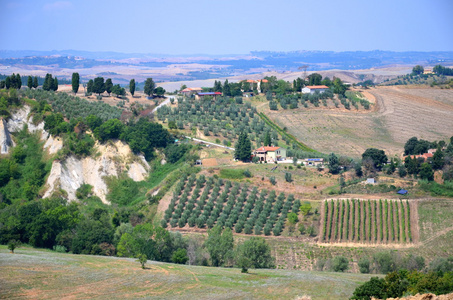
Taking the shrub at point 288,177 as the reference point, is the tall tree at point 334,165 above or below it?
above

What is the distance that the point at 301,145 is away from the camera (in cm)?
9406

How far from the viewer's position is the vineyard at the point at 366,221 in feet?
207

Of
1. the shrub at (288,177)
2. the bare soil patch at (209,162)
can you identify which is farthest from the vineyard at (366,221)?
the bare soil patch at (209,162)

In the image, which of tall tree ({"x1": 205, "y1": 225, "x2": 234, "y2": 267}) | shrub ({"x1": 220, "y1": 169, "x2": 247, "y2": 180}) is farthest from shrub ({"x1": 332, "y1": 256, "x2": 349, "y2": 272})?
shrub ({"x1": 220, "y1": 169, "x2": 247, "y2": 180})

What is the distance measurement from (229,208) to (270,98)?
5125 centimetres

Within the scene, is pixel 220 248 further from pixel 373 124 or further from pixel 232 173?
pixel 373 124

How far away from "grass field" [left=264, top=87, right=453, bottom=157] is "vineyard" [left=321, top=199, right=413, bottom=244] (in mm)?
22840

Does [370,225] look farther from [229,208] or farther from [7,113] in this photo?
[7,113]

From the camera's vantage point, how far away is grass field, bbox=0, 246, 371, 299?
114ft

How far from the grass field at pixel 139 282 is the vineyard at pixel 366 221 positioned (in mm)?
19422

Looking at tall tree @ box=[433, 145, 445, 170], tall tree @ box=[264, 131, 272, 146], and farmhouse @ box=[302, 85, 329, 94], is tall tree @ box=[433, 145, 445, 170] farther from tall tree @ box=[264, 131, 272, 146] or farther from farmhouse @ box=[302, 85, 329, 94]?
farmhouse @ box=[302, 85, 329, 94]

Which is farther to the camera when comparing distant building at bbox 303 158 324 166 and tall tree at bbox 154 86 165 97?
tall tree at bbox 154 86 165 97

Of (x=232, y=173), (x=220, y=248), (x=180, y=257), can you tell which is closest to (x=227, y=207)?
(x=232, y=173)

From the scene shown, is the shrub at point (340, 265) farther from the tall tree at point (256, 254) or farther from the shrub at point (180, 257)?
the shrub at point (180, 257)
